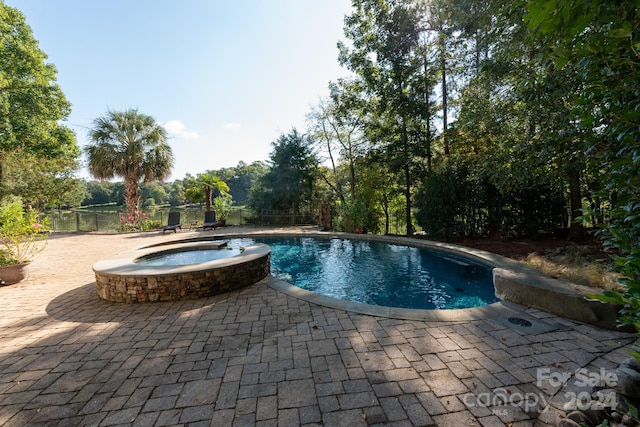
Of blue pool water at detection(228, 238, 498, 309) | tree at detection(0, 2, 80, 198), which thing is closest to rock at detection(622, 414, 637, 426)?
blue pool water at detection(228, 238, 498, 309)

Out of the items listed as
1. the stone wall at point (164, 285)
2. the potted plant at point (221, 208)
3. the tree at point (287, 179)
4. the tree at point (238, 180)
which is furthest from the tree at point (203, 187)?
the tree at point (238, 180)

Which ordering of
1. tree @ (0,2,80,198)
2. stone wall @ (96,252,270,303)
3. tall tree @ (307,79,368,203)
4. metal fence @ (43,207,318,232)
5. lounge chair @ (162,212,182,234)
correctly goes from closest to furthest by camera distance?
stone wall @ (96,252,270,303) → tree @ (0,2,80,198) → lounge chair @ (162,212,182,234) → metal fence @ (43,207,318,232) → tall tree @ (307,79,368,203)

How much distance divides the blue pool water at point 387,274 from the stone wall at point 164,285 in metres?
2.11

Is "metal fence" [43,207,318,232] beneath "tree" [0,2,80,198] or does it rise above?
beneath

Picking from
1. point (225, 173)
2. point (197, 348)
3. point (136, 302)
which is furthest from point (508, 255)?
point (225, 173)

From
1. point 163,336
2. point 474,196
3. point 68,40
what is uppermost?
point 68,40

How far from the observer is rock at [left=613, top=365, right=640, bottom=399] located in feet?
5.51

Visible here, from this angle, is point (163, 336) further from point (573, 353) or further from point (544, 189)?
point (544, 189)

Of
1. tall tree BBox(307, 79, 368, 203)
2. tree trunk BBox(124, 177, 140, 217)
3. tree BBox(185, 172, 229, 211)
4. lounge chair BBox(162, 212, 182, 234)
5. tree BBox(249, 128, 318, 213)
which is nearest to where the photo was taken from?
lounge chair BBox(162, 212, 182, 234)

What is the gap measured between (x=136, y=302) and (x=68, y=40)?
962cm

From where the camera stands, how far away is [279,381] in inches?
83.0

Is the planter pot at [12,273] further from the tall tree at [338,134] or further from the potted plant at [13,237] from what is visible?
the tall tree at [338,134]

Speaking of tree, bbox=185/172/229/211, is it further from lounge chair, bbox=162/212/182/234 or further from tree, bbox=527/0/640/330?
tree, bbox=527/0/640/330

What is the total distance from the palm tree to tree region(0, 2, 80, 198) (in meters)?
1.89
